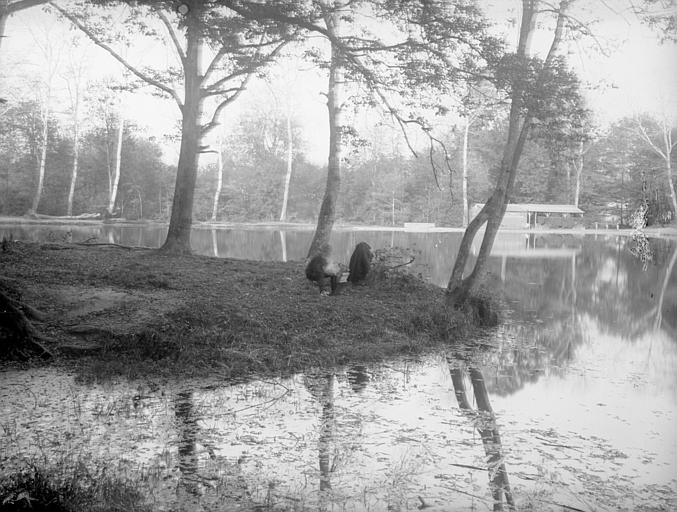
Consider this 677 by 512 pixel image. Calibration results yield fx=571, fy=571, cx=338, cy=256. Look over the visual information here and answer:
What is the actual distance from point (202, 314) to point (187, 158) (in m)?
2.15

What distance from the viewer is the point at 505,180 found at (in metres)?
5.49

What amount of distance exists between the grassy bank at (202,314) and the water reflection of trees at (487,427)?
26.3 inches

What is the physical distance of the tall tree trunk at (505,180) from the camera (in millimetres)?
4766

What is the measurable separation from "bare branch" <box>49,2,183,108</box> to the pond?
215 centimetres

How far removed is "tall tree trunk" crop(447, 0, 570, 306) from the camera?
4.77 meters

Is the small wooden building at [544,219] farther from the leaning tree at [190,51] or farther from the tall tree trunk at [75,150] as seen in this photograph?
the tall tree trunk at [75,150]

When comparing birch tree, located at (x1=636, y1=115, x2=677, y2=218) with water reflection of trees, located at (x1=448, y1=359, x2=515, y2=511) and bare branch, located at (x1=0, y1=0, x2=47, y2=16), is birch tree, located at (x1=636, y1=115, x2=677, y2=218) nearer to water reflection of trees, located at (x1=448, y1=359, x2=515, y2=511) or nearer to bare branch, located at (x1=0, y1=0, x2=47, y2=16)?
water reflection of trees, located at (x1=448, y1=359, x2=515, y2=511)

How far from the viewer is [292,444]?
2.46m

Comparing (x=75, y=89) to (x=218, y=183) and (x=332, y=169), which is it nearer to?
(x=218, y=183)

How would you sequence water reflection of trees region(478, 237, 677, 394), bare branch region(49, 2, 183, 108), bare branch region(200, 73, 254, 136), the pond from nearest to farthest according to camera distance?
the pond
bare branch region(49, 2, 183, 108)
water reflection of trees region(478, 237, 677, 394)
bare branch region(200, 73, 254, 136)

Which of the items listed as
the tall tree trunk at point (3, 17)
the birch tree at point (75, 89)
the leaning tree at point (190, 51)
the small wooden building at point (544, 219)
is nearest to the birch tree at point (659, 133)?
the leaning tree at point (190, 51)

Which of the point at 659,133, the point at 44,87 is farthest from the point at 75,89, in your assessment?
the point at 659,133

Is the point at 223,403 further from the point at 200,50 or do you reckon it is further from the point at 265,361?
the point at 200,50

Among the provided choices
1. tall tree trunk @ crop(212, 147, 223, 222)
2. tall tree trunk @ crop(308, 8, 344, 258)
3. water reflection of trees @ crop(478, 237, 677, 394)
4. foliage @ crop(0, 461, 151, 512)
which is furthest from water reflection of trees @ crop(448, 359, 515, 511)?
tall tree trunk @ crop(212, 147, 223, 222)
